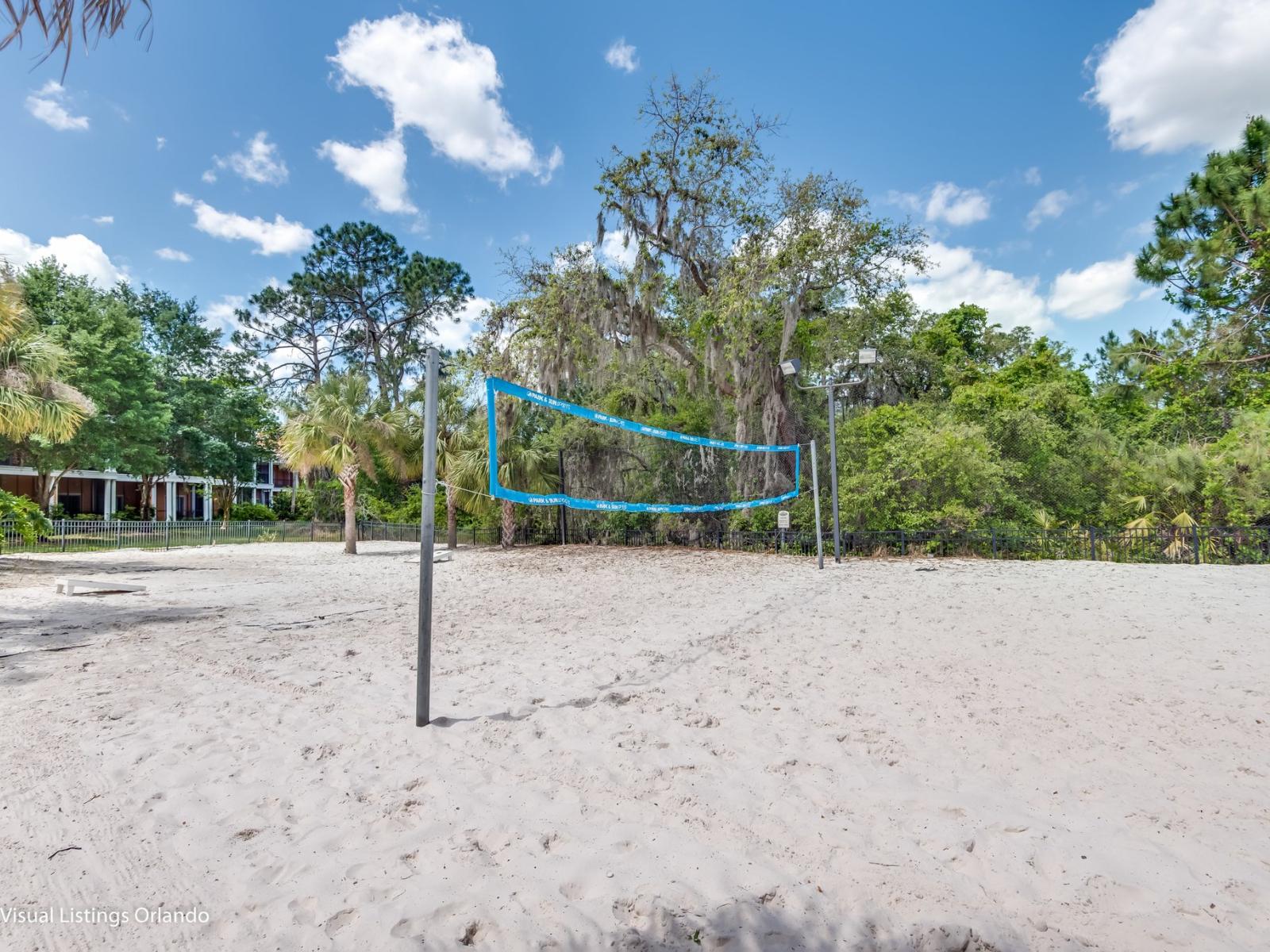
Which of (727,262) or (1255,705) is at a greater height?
(727,262)

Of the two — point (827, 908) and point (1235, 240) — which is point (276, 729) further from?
point (1235, 240)

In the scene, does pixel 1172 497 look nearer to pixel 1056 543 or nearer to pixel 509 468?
pixel 1056 543

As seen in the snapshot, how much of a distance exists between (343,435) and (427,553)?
1494cm

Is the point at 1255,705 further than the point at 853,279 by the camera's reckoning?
No

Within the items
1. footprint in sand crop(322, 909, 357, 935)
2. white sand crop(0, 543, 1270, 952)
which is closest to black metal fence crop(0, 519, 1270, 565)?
white sand crop(0, 543, 1270, 952)

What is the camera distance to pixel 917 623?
6430 mm

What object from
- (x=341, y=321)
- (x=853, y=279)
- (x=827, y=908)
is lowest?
(x=827, y=908)

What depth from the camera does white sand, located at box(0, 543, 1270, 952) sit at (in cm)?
195

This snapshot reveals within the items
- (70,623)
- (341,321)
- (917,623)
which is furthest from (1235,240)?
(341,321)

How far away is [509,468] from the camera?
58.2ft

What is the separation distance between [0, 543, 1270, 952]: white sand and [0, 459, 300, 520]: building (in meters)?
26.0

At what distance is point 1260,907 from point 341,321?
3905cm

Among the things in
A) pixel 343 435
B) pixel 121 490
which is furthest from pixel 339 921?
pixel 121 490

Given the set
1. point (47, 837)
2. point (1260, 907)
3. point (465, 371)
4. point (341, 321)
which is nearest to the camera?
point (1260, 907)
